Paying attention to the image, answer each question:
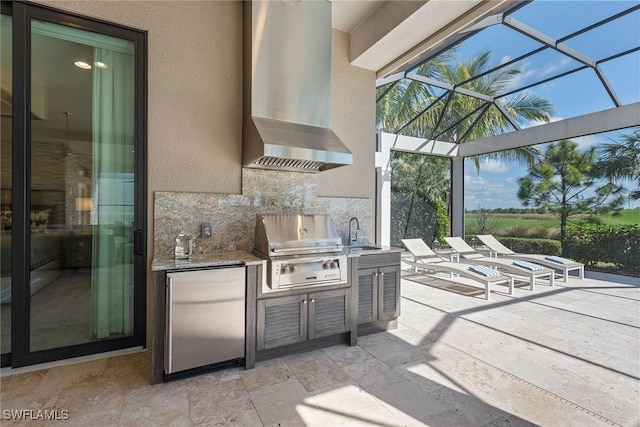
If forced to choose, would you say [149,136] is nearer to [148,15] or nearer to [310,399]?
[148,15]

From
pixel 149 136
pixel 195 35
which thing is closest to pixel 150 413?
pixel 149 136

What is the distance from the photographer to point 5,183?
94.7 inches

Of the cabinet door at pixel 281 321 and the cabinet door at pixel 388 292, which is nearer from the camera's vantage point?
the cabinet door at pixel 281 321

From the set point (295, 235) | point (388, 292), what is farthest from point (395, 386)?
point (295, 235)

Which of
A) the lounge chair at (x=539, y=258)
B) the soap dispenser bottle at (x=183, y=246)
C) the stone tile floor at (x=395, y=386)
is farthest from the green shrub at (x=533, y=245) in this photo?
the soap dispenser bottle at (x=183, y=246)

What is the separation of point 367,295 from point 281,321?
99cm

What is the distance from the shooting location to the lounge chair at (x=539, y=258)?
18.5 ft

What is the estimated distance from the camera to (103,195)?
272 centimetres

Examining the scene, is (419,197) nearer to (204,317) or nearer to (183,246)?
(183,246)

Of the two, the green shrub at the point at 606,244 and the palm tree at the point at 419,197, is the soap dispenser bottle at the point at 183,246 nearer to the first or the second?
the palm tree at the point at 419,197

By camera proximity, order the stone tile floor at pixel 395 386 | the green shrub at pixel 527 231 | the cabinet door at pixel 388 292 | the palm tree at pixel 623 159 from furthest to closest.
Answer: the green shrub at pixel 527 231 < the palm tree at pixel 623 159 < the cabinet door at pixel 388 292 < the stone tile floor at pixel 395 386

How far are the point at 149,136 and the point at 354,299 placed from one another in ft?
8.27

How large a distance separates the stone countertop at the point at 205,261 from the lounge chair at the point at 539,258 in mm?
5900

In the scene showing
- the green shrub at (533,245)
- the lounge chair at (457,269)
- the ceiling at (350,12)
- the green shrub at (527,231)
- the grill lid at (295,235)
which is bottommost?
the lounge chair at (457,269)
